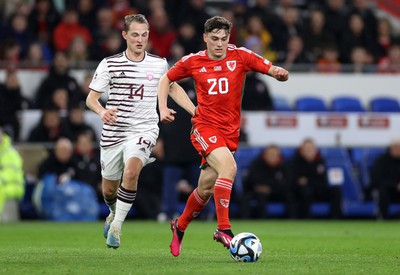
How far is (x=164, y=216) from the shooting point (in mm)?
18188

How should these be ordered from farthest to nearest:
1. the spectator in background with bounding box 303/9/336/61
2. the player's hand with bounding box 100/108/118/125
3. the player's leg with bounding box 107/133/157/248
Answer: the spectator in background with bounding box 303/9/336/61
the player's leg with bounding box 107/133/157/248
the player's hand with bounding box 100/108/118/125

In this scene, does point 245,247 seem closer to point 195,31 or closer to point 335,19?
point 195,31

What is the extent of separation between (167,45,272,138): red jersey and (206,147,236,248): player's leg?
14.4 inches

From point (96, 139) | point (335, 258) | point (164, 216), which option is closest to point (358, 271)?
point (335, 258)

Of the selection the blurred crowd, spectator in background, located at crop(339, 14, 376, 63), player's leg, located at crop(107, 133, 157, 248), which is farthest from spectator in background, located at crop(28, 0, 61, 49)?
player's leg, located at crop(107, 133, 157, 248)

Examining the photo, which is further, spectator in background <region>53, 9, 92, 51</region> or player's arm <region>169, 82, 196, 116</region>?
spectator in background <region>53, 9, 92, 51</region>

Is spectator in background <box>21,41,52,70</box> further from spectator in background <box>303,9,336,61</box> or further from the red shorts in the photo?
the red shorts

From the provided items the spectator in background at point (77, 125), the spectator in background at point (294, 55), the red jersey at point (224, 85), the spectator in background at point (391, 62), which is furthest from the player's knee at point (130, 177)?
the spectator in background at point (391, 62)

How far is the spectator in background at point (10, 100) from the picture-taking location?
62.1 feet

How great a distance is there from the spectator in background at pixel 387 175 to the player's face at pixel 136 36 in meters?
8.99

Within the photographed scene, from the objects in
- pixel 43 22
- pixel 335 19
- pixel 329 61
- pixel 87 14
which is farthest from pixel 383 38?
pixel 43 22

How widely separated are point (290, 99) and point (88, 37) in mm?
4266

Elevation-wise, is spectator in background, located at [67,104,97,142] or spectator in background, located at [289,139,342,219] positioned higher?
spectator in background, located at [67,104,97,142]

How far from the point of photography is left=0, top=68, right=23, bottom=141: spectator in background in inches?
746
